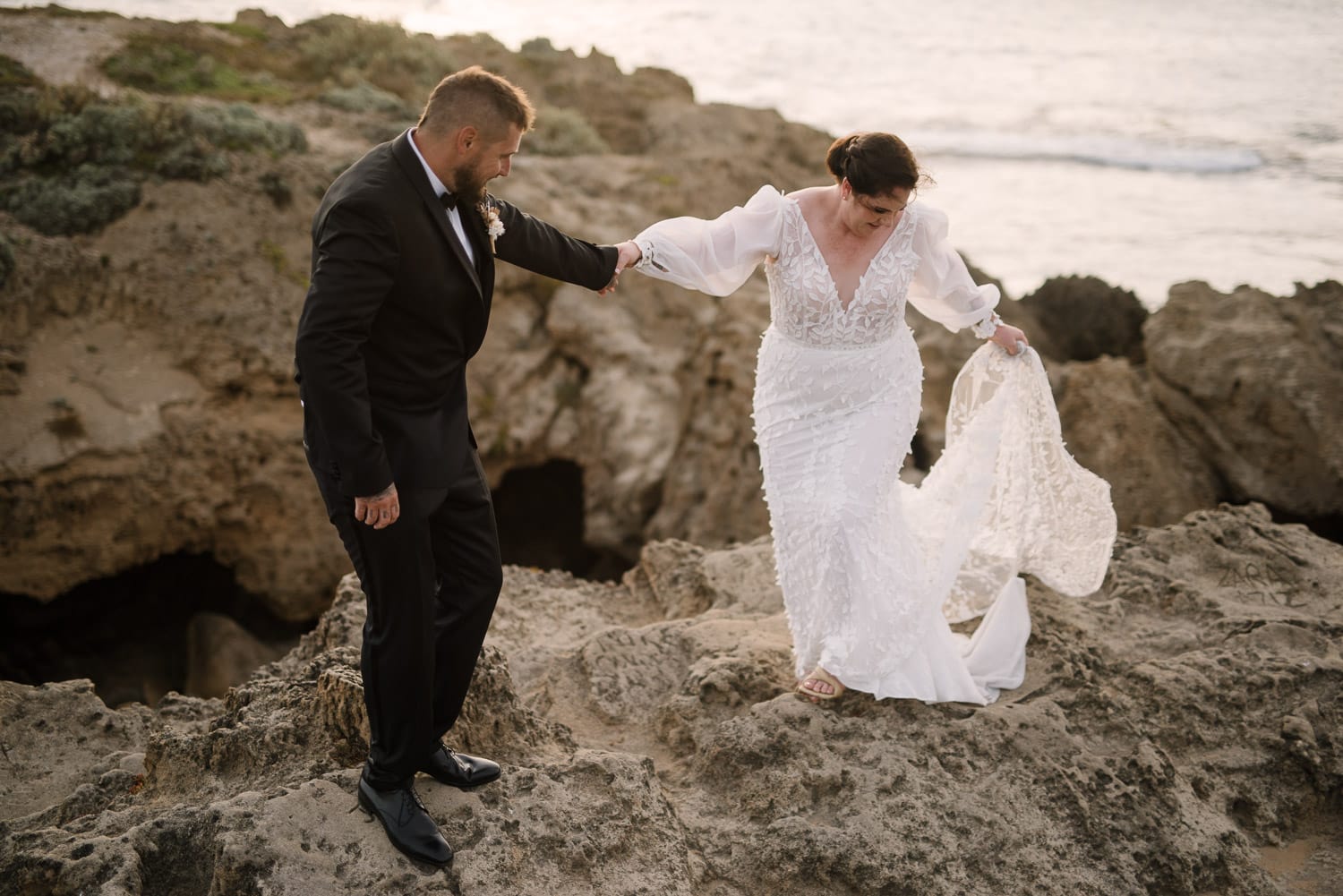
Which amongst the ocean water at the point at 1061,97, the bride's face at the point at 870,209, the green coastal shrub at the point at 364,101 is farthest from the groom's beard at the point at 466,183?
the ocean water at the point at 1061,97

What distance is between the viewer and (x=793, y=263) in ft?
14.2

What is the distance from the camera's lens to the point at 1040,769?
4016mm

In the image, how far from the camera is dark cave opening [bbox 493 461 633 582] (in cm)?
1021

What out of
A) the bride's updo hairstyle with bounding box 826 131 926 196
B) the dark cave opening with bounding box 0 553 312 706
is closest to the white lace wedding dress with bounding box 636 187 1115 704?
the bride's updo hairstyle with bounding box 826 131 926 196

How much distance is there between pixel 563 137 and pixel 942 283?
8.60m

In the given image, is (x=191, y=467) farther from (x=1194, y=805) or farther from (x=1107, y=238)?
(x=1107, y=238)

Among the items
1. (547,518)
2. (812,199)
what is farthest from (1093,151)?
(812,199)

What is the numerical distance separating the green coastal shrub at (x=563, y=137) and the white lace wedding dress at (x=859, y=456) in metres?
8.05

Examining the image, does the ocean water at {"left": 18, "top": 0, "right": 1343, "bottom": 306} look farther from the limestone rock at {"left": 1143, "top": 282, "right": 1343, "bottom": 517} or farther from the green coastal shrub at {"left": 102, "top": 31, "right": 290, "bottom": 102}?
the limestone rock at {"left": 1143, "top": 282, "right": 1343, "bottom": 517}

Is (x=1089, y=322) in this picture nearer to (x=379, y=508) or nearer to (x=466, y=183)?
(x=466, y=183)

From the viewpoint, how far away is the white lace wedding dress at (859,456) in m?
4.28

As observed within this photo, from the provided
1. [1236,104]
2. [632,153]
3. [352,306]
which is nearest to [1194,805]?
[352,306]

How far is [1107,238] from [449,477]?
55.7 feet

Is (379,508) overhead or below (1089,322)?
overhead
